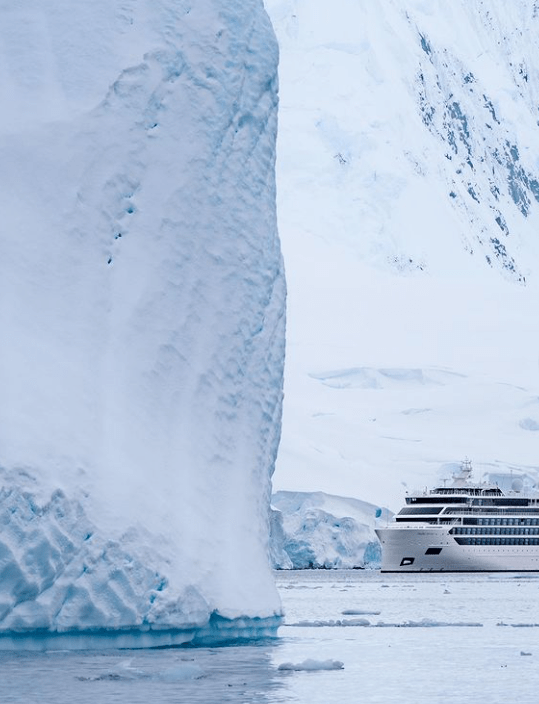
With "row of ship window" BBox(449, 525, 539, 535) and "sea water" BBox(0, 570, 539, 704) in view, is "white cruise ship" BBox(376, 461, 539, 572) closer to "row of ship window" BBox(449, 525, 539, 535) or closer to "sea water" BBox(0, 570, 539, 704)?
"row of ship window" BBox(449, 525, 539, 535)

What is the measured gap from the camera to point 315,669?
16469mm

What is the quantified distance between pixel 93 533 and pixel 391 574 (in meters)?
50.2

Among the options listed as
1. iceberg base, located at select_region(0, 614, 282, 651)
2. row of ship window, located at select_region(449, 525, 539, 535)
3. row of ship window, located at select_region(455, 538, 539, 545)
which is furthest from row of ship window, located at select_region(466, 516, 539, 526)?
iceberg base, located at select_region(0, 614, 282, 651)

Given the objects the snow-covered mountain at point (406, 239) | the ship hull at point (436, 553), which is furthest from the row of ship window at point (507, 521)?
the snow-covered mountain at point (406, 239)

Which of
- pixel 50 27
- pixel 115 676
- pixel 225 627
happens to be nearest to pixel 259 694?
pixel 115 676

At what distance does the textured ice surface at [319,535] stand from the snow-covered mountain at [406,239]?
2.01 metres

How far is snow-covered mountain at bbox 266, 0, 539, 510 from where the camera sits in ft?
292

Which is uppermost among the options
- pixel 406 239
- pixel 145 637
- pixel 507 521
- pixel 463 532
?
pixel 406 239

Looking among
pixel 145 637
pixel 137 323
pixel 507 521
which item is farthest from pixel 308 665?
pixel 507 521

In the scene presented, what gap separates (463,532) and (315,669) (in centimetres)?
5296

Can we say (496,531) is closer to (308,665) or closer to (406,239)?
(308,665)

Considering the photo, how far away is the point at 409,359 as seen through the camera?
109938 mm

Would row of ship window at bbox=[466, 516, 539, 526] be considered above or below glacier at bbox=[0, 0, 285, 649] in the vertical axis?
A: above

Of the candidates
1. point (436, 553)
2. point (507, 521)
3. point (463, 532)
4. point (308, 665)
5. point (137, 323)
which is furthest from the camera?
point (507, 521)
